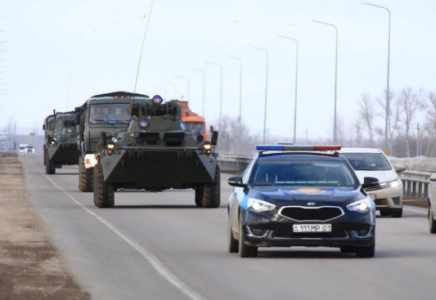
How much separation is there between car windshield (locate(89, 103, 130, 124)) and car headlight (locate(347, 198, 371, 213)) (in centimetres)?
1851

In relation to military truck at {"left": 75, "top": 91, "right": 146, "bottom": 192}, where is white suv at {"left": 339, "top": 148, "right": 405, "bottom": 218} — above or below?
below

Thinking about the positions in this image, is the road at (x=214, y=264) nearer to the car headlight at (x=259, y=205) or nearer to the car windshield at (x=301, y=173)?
the car headlight at (x=259, y=205)

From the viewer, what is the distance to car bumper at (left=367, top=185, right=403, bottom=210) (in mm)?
22844

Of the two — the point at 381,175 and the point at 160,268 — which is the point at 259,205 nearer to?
the point at 160,268

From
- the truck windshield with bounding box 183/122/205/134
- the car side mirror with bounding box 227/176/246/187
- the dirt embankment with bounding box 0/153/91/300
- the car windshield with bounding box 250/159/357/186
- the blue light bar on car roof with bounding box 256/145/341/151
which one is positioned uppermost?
the truck windshield with bounding box 183/122/205/134

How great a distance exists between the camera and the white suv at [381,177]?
75.2 ft

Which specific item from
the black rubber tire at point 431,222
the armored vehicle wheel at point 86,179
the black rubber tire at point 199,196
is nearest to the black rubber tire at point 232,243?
the black rubber tire at point 431,222

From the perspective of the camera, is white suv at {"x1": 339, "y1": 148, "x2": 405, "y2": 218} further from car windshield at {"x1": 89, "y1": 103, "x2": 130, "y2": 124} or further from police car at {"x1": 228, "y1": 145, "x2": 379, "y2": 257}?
car windshield at {"x1": 89, "y1": 103, "x2": 130, "y2": 124}

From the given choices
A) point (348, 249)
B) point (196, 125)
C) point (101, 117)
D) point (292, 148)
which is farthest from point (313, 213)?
point (196, 125)

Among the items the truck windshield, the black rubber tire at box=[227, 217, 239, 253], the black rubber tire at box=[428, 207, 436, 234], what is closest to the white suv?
the black rubber tire at box=[428, 207, 436, 234]

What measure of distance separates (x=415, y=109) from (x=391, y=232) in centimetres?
12310

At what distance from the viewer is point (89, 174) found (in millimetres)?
33375

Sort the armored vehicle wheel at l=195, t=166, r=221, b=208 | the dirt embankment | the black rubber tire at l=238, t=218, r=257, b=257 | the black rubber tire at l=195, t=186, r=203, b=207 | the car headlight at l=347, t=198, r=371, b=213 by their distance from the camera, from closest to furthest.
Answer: the dirt embankment < the car headlight at l=347, t=198, r=371, b=213 < the black rubber tire at l=238, t=218, r=257, b=257 < the armored vehicle wheel at l=195, t=166, r=221, b=208 < the black rubber tire at l=195, t=186, r=203, b=207

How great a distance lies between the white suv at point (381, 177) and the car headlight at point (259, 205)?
943 cm
